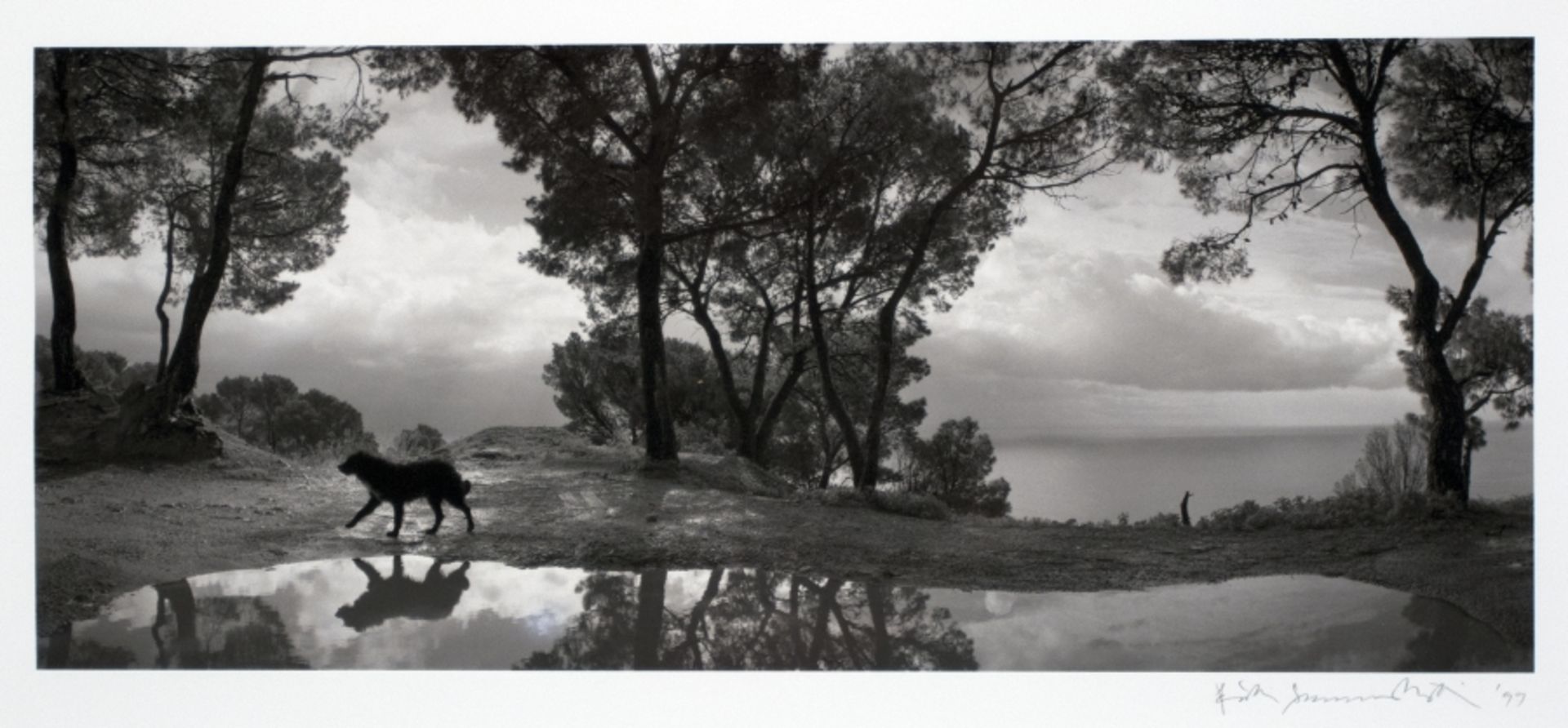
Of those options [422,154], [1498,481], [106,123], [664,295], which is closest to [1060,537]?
[1498,481]

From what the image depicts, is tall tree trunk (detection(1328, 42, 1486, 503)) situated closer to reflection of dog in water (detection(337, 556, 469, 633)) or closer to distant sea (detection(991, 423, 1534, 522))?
distant sea (detection(991, 423, 1534, 522))

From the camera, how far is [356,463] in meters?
4.37

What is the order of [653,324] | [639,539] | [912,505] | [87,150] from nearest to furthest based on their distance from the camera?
[639,539] < [87,150] < [912,505] < [653,324]

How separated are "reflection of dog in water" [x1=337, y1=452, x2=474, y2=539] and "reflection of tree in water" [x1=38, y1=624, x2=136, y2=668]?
1.05 meters

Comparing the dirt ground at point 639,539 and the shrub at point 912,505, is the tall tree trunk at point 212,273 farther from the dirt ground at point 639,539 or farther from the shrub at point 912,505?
the shrub at point 912,505

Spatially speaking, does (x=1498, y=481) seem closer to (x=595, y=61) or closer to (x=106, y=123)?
(x=595, y=61)

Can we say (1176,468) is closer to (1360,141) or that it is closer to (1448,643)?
(1448,643)

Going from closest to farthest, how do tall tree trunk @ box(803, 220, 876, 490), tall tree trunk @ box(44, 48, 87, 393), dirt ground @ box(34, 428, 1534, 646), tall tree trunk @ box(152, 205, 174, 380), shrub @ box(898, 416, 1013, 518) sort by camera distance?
dirt ground @ box(34, 428, 1534, 646), tall tree trunk @ box(44, 48, 87, 393), tall tree trunk @ box(152, 205, 174, 380), shrub @ box(898, 416, 1013, 518), tall tree trunk @ box(803, 220, 876, 490)

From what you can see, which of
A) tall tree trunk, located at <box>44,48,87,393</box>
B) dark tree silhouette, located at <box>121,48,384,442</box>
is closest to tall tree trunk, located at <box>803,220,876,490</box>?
dark tree silhouette, located at <box>121,48,384,442</box>

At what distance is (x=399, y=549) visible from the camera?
4.21 m

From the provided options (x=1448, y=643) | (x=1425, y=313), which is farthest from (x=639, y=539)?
(x=1425, y=313)

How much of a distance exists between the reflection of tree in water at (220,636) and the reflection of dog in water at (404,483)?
75cm

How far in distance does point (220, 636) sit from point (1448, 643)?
5059 mm
